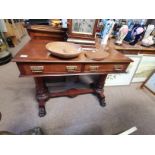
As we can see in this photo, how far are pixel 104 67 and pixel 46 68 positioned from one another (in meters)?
0.53

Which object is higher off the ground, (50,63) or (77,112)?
(50,63)

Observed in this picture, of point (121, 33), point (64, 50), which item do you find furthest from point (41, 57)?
point (121, 33)

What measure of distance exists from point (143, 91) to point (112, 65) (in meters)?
1.18

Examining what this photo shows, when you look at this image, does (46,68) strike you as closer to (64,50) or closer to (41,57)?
(41,57)

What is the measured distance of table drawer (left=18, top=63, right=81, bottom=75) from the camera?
866 mm

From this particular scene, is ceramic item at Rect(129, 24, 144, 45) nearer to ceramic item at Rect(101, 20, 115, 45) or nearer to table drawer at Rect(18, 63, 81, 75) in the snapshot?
ceramic item at Rect(101, 20, 115, 45)

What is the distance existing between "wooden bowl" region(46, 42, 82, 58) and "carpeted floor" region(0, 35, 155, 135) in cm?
80

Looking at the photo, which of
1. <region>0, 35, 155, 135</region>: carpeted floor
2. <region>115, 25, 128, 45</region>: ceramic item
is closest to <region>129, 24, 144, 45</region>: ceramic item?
<region>115, 25, 128, 45</region>: ceramic item

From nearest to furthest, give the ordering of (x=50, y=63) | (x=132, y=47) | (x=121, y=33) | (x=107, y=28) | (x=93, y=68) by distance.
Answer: (x=50, y=63)
(x=93, y=68)
(x=107, y=28)
(x=121, y=33)
(x=132, y=47)

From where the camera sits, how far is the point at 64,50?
0.95 meters

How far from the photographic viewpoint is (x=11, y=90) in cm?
161

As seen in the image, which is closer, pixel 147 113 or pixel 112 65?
pixel 112 65
